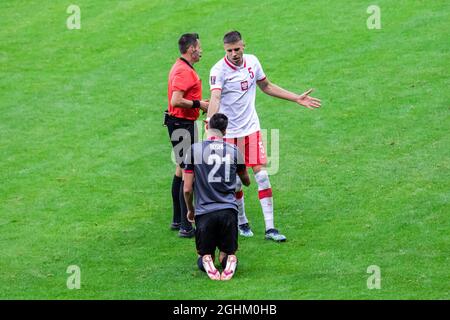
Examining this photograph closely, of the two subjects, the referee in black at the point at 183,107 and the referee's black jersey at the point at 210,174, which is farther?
the referee in black at the point at 183,107

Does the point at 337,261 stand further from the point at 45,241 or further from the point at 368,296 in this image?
the point at 45,241

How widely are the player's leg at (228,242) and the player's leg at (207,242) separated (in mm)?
→ 94

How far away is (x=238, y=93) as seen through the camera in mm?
12672

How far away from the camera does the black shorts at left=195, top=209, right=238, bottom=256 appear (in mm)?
11125

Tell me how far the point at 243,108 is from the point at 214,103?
0.50m

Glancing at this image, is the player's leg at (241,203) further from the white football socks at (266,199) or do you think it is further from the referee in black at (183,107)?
the referee in black at (183,107)

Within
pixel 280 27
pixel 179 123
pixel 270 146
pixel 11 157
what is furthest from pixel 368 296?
pixel 280 27

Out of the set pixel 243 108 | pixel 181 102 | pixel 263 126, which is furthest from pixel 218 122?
pixel 263 126

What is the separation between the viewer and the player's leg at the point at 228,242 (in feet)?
36.4

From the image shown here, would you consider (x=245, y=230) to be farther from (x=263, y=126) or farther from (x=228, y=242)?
(x=263, y=126)

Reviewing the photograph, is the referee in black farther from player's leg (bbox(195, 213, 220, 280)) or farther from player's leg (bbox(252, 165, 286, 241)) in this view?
player's leg (bbox(195, 213, 220, 280))

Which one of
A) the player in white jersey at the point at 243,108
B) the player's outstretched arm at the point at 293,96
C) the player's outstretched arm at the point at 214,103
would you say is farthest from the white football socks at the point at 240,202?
the player's outstretched arm at the point at 293,96

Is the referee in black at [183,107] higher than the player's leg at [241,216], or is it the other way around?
the referee in black at [183,107]

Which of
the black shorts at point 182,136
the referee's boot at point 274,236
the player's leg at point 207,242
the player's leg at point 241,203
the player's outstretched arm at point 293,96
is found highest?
the player's outstretched arm at point 293,96
